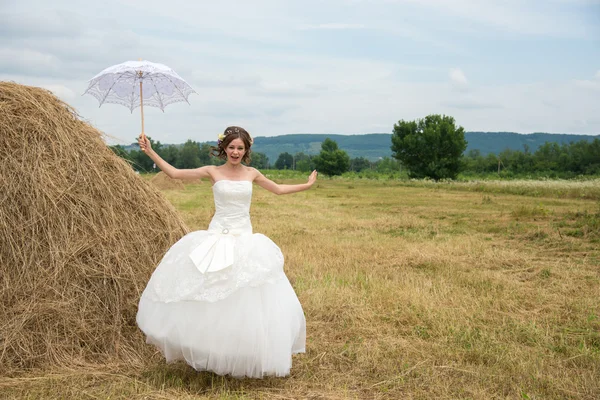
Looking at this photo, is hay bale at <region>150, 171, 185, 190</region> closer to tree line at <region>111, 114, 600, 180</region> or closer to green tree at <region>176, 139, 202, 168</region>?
tree line at <region>111, 114, 600, 180</region>

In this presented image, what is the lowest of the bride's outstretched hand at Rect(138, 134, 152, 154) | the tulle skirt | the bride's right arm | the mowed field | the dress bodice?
the mowed field

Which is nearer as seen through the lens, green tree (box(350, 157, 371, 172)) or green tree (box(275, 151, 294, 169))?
green tree (box(350, 157, 371, 172))

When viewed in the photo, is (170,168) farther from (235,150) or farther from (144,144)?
(235,150)

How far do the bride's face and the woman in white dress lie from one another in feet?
2.41

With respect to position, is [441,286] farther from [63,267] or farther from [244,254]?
[63,267]

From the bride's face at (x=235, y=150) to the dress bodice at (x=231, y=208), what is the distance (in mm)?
198

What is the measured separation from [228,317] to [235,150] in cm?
152

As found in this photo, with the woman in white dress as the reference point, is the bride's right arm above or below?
above

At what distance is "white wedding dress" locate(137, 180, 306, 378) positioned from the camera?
4617 millimetres

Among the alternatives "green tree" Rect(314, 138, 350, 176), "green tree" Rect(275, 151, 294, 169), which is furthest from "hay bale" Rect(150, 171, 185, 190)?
"green tree" Rect(275, 151, 294, 169)

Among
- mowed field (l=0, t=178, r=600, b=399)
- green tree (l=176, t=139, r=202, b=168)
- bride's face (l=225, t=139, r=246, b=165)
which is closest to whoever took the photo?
mowed field (l=0, t=178, r=600, b=399)

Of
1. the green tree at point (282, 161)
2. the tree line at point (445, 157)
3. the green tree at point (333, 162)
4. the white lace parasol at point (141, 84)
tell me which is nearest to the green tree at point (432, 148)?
the tree line at point (445, 157)

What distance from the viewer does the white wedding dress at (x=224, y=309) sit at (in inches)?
182

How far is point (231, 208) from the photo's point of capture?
5.24 metres
